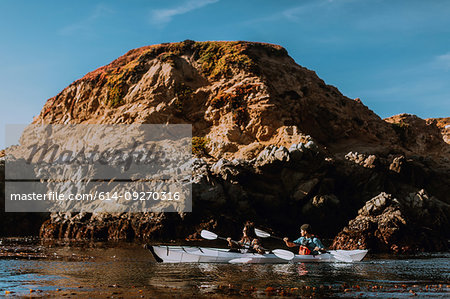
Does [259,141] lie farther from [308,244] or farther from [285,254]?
[285,254]

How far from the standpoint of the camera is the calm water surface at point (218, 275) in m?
14.2

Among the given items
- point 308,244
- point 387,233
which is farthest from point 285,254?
point 387,233

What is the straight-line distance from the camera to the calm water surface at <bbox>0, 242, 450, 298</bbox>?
46.7 feet

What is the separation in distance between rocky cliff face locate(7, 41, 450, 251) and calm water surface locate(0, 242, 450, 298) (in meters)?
9.10

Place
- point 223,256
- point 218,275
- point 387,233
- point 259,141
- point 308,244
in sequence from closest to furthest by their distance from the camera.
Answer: point 218,275 < point 223,256 < point 308,244 < point 387,233 < point 259,141

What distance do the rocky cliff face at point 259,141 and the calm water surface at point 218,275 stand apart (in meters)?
9.10

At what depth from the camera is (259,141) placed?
153 ft

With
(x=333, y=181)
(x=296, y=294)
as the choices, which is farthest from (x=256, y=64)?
(x=296, y=294)

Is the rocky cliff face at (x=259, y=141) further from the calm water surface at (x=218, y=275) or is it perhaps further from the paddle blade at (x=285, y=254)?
the calm water surface at (x=218, y=275)

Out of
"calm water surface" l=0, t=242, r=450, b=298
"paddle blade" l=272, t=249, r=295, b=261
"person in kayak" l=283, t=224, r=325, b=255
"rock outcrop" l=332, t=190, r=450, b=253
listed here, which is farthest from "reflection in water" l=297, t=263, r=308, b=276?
"rock outcrop" l=332, t=190, r=450, b=253

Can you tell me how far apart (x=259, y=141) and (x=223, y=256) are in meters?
26.0

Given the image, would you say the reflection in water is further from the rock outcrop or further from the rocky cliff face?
the rocky cliff face

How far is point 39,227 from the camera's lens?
40.7 meters

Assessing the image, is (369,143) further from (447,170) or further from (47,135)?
(47,135)
